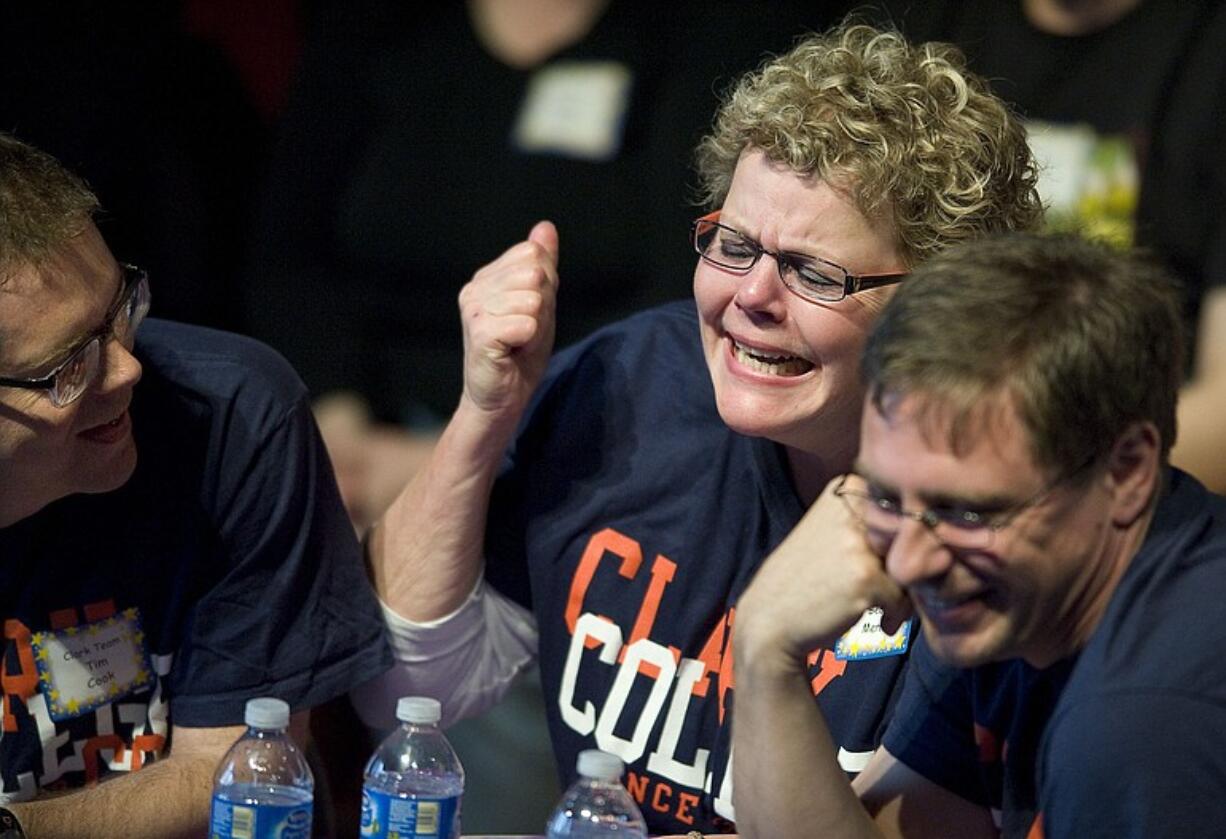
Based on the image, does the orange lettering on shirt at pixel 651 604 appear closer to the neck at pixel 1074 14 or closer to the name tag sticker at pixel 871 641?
the name tag sticker at pixel 871 641

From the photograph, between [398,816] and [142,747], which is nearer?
[398,816]

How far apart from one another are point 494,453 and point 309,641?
1.13ft

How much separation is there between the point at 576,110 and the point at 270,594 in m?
1.65

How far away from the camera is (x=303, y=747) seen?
2.13m

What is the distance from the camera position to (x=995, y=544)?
1.40 metres

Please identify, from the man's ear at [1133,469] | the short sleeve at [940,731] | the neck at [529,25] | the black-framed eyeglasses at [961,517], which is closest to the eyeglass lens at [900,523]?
the black-framed eyeglasses at [961,517]

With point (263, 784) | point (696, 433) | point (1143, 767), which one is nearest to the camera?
point (1143, 767)

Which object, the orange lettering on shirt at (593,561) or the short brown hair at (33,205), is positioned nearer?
the short brown hair at (33,205)

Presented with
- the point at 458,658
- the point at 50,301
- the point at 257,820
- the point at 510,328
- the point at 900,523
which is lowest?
the point at 458,658

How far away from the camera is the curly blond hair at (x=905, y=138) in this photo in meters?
1.97

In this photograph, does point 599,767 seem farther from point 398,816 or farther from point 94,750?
point 94,750

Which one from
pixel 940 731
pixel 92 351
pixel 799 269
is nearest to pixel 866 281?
pixel 799 269

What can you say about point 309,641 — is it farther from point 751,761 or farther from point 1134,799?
point 1134,799

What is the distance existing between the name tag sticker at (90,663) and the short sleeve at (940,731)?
36.0 inches
